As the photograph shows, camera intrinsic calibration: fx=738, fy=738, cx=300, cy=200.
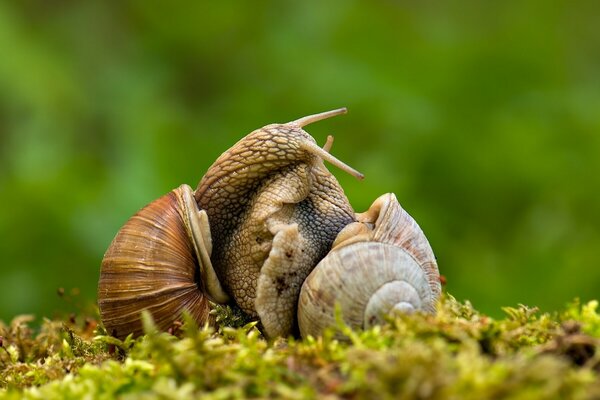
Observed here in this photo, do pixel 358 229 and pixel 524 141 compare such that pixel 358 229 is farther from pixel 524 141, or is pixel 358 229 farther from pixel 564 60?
pixel 564 60

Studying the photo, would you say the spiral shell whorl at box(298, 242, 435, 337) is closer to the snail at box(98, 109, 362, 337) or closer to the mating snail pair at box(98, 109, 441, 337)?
the mating snail pair at box(98, 109, 441, 337)

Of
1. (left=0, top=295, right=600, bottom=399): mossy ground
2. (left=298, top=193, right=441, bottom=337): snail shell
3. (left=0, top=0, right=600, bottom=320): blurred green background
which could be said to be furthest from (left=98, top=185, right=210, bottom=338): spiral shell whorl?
(left=0, top=0, right=600, bottom=320): blurred green background

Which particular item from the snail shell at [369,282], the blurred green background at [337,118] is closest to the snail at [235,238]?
the snail shell at [369,282]

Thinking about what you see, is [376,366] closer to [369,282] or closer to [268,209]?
[369,282]

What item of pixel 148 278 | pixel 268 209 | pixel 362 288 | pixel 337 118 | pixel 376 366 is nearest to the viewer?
pixel 376 366

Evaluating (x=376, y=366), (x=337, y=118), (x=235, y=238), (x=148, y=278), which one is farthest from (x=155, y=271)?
(x=337, y=118)

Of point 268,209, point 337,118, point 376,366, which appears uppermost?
point 337,118

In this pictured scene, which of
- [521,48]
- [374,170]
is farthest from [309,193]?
[521,48]

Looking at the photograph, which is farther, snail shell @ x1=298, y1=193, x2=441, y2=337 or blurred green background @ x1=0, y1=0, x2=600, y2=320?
blurred green background @ x1=0, y1=0, x2=600, y2=320
